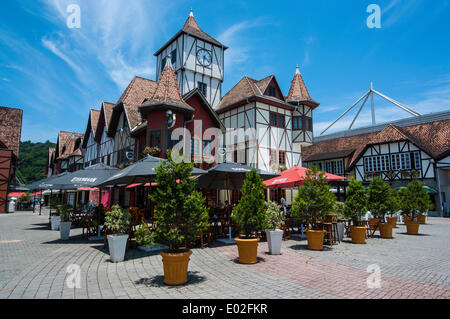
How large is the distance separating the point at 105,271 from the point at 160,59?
27.3 m

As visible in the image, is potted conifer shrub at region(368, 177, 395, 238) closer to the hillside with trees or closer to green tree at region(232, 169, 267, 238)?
green tree at region(232, 169, 267, 238)

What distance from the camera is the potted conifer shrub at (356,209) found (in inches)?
370

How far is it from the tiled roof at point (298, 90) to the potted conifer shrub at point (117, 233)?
2154 centimetres

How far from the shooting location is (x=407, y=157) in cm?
2670

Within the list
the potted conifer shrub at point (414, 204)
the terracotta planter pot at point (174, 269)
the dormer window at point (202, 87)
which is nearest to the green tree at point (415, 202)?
the potted conifer shrub at point (414, 204)

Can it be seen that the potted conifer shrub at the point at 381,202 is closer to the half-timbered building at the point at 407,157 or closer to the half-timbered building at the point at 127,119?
the half-timbered building at the point at 407,157

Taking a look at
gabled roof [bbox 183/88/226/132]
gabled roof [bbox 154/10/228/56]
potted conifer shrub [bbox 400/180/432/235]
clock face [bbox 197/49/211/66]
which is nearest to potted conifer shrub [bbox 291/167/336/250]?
potted conifer shrub [bbox 400/180/432/235]

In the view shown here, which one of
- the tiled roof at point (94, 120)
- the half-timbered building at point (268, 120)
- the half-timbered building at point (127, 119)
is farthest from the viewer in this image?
the tiled roof at point (94, 120)

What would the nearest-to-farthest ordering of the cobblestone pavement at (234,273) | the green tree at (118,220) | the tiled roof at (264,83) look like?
the cobblestone pavement at (234,273) → the green tree at (118,220) → the tiled roof at (264,83)

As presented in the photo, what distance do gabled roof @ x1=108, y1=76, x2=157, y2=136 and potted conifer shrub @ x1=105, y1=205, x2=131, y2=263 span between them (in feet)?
49.6

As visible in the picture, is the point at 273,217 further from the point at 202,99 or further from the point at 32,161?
the point at 32,161

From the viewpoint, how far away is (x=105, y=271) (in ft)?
18.9
